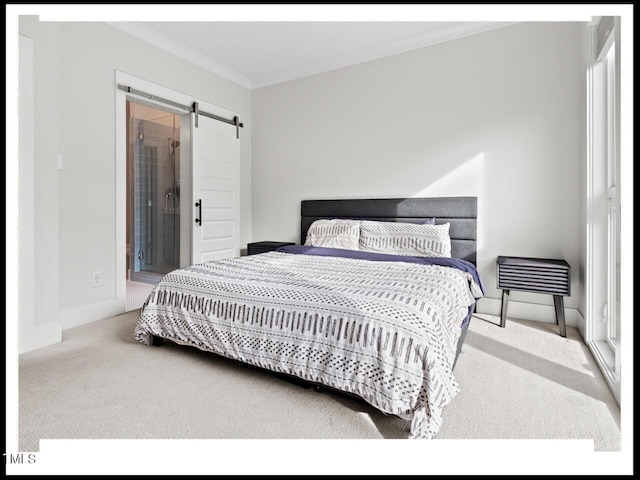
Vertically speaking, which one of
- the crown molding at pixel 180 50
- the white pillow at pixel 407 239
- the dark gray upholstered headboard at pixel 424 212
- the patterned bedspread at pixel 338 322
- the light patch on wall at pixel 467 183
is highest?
the crown molding at pixel 180 50

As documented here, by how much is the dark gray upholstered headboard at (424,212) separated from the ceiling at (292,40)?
1.53 metres

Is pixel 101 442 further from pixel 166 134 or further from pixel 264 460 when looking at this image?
pixel 166 134

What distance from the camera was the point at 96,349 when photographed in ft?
7.89

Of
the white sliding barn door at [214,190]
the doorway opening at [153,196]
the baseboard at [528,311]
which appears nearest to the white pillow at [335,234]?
the white sliding barn door at [214,190]

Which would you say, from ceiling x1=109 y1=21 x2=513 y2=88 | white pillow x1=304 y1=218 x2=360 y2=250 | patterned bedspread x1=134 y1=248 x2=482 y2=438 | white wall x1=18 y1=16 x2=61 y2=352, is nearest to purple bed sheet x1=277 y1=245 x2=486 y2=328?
patterned bedspread x1=134 y1=248 x2=482 y2=438

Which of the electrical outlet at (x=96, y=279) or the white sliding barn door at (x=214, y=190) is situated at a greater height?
the white sliding barn door at (x=214, y=190)

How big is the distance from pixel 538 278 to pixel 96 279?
143 inches

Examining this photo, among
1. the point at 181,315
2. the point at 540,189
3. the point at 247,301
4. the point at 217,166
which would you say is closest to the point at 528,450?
the point at 247,301

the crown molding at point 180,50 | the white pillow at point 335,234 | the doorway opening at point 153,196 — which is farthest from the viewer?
the doorway opening at point 153,196

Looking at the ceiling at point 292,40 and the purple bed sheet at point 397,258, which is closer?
the purple bed sheet at point 397,258

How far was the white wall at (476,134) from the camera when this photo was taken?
9.77 feet

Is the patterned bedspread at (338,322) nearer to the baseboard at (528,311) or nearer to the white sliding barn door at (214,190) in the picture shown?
the baseboard at (528,311)

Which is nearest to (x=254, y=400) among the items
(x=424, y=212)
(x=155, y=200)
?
(x=424, y=212)

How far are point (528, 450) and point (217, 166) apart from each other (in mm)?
3858
